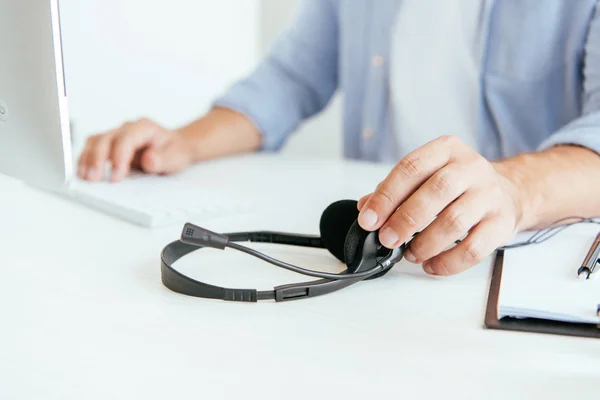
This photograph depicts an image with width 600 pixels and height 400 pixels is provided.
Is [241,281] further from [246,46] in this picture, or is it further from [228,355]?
[246,46]

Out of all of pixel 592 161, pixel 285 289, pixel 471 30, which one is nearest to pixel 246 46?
pixel 471 30

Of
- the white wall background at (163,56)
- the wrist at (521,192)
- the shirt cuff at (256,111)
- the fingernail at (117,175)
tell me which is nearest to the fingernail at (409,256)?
the wrist at (521,192)

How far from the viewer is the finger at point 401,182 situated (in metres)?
0.58

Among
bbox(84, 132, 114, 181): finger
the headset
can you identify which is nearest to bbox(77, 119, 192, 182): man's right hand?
bbox(84, 132, 114, 181): finger

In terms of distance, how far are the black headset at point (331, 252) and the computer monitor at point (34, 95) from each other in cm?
14

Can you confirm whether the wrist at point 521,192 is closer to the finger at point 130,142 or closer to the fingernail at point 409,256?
the fingernail at point 409,256

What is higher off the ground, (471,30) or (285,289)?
(471,30)

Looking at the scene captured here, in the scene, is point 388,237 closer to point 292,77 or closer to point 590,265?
point 590,265

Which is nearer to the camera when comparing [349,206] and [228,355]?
[228,355]

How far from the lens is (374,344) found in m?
0.48

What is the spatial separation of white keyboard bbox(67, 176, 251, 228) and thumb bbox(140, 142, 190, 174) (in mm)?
41

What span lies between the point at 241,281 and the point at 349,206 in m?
0.12

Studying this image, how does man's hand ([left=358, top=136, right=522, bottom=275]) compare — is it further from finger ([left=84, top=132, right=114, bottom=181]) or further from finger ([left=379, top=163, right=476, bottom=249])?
finger ([left=84, top=132, right=114, bottom=181])

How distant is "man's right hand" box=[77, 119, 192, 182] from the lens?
972 millimetres
